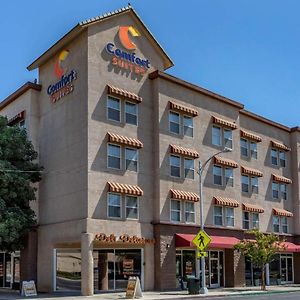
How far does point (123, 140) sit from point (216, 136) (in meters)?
10.2

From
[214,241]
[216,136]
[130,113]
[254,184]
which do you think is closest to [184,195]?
[214,241]

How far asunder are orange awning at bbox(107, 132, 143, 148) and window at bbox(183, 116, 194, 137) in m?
4.61

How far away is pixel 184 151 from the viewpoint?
38.7 meters

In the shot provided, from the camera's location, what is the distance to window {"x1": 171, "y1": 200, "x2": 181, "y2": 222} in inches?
1486

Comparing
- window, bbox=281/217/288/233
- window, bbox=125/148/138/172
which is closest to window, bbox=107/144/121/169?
window, bbox=125/148/138/172

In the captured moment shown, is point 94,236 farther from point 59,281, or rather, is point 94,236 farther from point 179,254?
point 179,254

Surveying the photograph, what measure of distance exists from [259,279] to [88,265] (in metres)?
19.1

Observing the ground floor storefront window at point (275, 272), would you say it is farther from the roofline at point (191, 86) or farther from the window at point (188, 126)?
the roofline at point (191, 86)

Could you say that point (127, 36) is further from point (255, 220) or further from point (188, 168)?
point (255, 220)

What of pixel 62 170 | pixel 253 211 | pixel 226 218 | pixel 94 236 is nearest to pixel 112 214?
pixel 94 236

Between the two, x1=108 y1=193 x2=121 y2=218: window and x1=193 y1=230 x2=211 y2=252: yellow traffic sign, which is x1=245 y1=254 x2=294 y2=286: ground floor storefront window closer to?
x1=193 y1=230 x2=211 y2=252: yellow traffic sign

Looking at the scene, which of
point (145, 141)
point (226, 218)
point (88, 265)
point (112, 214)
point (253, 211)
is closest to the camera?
point (88, 265)

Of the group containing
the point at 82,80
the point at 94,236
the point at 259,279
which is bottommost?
the point at 259,279

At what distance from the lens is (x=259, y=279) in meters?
45.8
